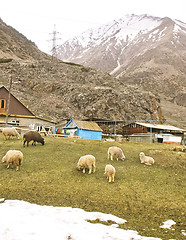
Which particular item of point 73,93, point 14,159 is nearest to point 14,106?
point 14,159

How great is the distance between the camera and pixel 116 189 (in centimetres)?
1142

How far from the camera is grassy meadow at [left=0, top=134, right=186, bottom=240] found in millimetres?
8752

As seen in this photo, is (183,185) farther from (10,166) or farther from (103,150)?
(10,166)

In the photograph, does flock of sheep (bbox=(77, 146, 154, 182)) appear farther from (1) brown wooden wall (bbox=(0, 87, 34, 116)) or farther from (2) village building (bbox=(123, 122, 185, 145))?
(1) brown wooden wall (bbox=(0, 87, 34, 116))

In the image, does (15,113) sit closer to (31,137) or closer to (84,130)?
(84,130)

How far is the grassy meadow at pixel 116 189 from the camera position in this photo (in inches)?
345

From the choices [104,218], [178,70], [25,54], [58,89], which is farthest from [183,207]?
[178,70]

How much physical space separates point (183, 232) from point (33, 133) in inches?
670

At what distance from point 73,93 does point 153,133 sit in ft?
135

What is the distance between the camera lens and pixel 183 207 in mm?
9641

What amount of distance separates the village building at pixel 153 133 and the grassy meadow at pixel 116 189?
26513mm

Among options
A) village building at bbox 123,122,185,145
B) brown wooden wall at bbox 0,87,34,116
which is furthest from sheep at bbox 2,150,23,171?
village building at bbox 123,122,185,145

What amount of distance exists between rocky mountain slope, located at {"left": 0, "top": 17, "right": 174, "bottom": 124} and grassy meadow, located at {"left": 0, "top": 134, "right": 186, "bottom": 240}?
47.0 metres

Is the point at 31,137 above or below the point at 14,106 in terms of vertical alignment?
below
